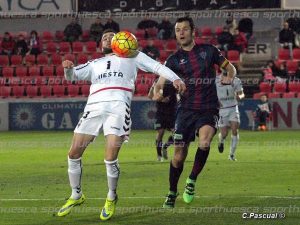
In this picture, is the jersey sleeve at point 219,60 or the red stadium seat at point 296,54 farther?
the red stadium seat at point 296,54

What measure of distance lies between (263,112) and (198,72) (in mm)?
18996

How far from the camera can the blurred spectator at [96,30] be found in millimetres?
35500

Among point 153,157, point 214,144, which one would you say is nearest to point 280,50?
point 214,144

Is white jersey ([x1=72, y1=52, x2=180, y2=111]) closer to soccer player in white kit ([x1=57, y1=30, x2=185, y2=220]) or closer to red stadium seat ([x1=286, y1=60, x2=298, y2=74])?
soccer player in white kit ([x1=57, y1=30, x2=185, y2=220])

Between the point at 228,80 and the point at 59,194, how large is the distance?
3.07m

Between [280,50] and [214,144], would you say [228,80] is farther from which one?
[280,50]

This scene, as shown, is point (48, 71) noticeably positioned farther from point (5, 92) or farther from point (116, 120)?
point (116, 120)

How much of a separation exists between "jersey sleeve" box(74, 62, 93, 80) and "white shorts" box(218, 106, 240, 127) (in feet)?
30.8

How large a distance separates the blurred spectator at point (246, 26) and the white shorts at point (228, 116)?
1519cm

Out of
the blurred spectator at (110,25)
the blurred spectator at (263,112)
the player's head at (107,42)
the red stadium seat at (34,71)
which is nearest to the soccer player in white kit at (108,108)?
the player's head at (107,42)

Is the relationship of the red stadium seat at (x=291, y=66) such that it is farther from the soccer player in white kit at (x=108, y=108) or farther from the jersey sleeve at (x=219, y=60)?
the soccer player in white kit at (x=108, y=108)

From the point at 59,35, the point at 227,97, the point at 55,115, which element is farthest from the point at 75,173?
the point at 59,35

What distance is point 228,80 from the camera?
11.7 m

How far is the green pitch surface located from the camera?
10383 millimetres
